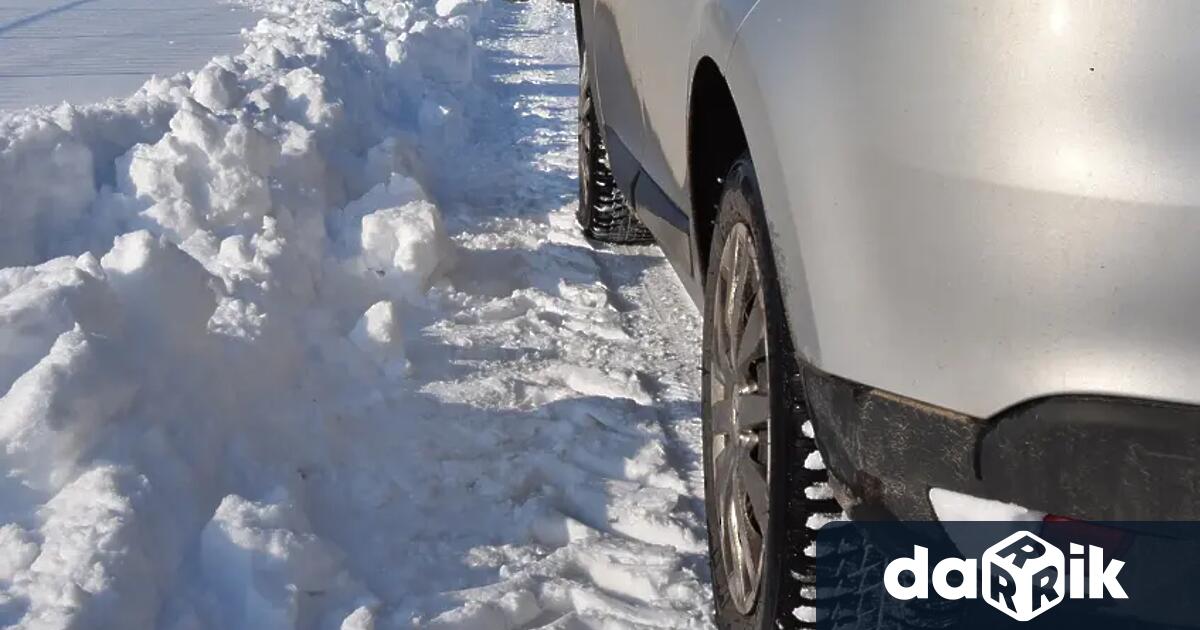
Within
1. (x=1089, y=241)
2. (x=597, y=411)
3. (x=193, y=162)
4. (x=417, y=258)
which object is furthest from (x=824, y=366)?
(x=193, y=162)

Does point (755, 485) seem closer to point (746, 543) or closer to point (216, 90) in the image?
point (746, 543)

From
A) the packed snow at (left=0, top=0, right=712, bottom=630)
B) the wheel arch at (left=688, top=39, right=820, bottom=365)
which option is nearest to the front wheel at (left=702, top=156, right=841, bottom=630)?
the wheel arch at (left=688, top=39, right=820, bottom=365)

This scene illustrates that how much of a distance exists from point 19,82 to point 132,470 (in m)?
5.52

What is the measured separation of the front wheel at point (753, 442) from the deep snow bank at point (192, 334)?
31.8 inches

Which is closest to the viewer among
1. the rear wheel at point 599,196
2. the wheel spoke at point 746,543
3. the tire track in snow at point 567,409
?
the wheel spoke at point 746,543

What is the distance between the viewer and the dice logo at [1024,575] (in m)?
1.79

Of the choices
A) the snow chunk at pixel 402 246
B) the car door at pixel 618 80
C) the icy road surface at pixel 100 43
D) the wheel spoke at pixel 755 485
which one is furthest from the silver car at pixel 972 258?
the icy road surface at pixel 100 43

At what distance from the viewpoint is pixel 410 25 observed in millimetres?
11945

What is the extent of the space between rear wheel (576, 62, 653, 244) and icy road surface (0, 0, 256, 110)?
3.28 m

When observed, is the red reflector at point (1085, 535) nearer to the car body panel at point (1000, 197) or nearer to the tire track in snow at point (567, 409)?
the car body panel at point (1000, 197)

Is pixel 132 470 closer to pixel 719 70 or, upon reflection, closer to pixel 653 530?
pixel 653 530

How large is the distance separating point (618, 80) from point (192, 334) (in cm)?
155

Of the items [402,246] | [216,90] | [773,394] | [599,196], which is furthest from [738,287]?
[216,90]

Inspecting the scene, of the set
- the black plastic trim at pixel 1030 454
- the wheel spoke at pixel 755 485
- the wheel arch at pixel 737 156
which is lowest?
the wheel spoke at pixel 755 485
